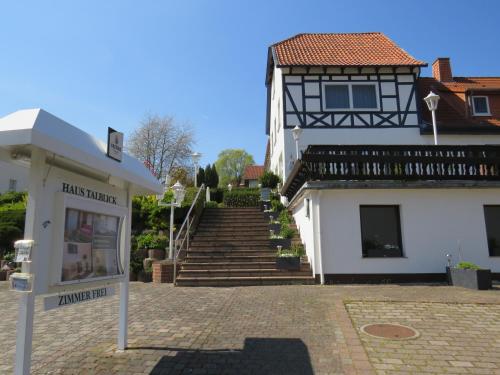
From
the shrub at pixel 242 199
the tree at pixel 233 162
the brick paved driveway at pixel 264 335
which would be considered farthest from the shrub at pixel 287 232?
the tree at pixel 233 162

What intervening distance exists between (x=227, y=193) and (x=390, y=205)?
13.4 meters

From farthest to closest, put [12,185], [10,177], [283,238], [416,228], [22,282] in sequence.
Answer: [12,185]
[10,177]
[283,238]
[416,228]
[22,282]

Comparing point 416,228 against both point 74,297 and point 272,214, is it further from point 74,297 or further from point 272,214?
point 74,297

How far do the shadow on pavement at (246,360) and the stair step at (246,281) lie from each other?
17.8ft

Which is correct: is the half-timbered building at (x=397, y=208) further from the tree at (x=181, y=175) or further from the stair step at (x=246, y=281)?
the tree at (x=181, y=175)

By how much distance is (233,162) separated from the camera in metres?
71.4

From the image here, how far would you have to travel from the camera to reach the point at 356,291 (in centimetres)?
891

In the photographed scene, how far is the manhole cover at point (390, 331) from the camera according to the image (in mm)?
5119

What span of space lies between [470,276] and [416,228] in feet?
6.25

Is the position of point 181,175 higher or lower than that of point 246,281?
higher

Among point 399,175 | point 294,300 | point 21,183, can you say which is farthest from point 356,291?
point 21,183

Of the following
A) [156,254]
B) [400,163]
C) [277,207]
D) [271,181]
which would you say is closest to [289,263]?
[400,163]

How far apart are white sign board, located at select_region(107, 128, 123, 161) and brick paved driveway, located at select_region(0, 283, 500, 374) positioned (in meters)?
2.36

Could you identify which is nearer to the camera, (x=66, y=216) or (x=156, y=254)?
(x=66, y=216)
